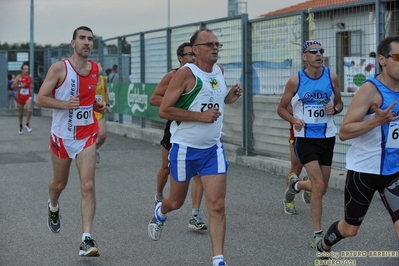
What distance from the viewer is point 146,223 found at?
28.9 feet

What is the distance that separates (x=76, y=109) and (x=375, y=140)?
124 inches

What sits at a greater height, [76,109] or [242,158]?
[76,109]

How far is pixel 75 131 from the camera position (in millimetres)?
7512

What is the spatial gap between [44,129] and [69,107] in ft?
55.6

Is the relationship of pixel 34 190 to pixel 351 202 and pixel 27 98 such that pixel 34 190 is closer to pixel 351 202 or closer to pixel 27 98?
pixel 351 202

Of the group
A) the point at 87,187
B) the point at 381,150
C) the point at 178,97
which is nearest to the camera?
the point at 381,150

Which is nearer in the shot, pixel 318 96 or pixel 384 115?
pixel 384 115

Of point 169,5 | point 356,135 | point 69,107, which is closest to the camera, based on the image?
point 356,135

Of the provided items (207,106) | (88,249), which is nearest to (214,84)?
(207,106)

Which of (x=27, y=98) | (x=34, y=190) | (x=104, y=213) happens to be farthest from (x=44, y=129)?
(x=104, y=213)

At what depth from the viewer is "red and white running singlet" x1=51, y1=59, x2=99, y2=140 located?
7484 millimetres

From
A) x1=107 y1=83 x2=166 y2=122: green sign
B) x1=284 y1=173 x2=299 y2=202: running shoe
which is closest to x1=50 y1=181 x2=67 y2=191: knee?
x1=284 y1=173 x2=299 y2=202: running shoe

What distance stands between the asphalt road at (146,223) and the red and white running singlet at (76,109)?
1.16 metres

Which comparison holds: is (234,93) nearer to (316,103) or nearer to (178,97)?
(178,97)
